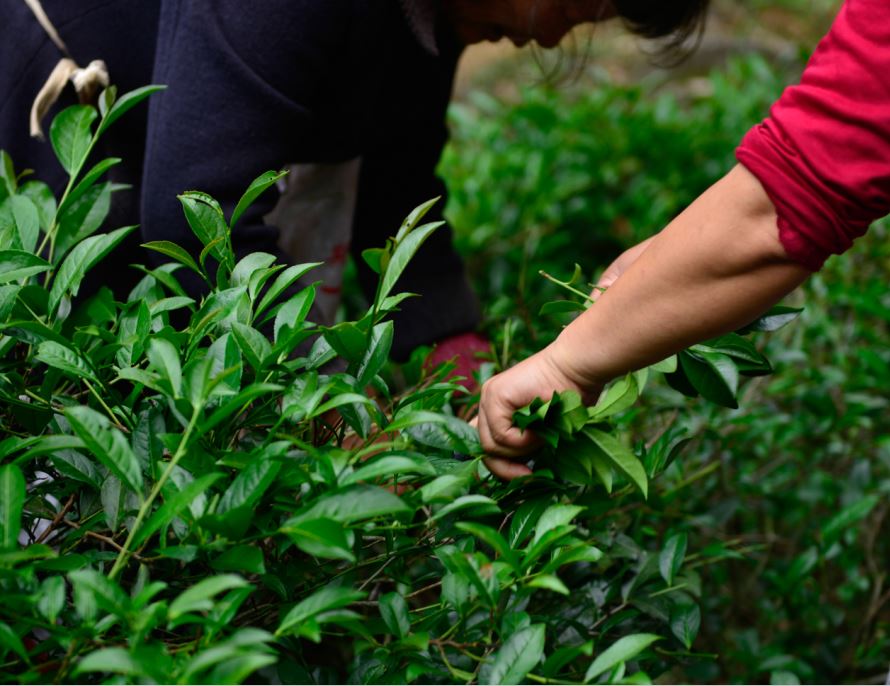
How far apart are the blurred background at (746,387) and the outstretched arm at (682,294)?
0.88ft

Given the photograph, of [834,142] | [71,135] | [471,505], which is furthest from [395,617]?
[71,135]

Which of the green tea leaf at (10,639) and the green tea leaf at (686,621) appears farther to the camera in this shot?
the green tea leaf at (686,621)

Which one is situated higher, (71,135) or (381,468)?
(71,135)

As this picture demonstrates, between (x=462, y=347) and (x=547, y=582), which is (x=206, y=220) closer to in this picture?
(x=547, y=582)

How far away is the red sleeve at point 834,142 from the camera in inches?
34.1

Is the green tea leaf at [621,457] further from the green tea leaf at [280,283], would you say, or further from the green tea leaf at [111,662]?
the green tea leaf at [111,662]

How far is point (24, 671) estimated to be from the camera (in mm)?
904

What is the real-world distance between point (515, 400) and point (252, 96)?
0.62 m

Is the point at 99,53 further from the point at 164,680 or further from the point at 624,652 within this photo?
the point at 624,652

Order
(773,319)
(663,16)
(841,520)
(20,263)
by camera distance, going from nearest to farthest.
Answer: (20,263) → (773,319) → (663,16) → (841,520)

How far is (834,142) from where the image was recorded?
88 cm

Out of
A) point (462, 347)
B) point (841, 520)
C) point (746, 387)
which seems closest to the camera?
point (841, 520)

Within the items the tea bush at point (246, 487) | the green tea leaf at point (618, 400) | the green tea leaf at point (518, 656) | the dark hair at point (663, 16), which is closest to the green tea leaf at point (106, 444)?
the tea bush at point (246, 487)

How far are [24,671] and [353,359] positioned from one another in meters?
0.43
